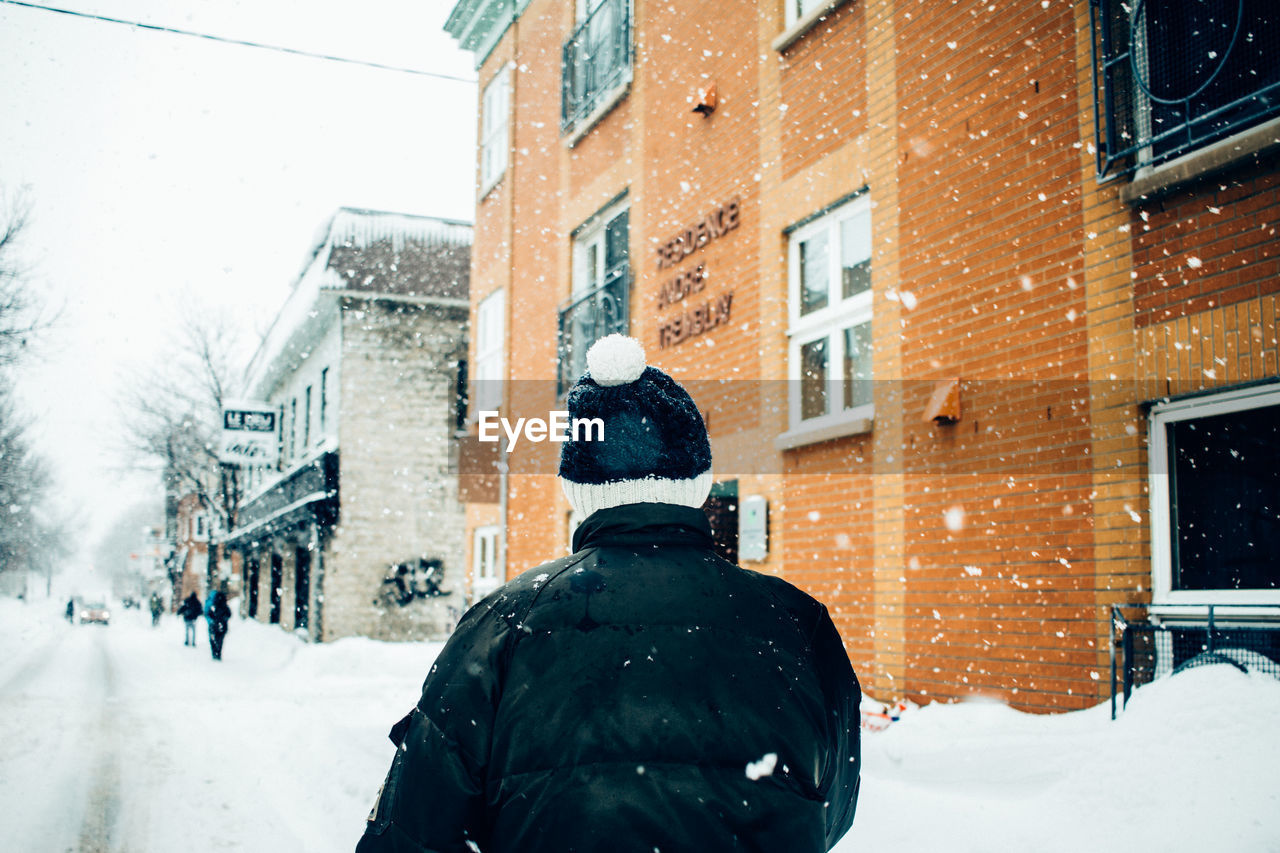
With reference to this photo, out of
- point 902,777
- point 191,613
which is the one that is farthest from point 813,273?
point 191,613

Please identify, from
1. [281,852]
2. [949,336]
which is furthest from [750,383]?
[281,852]

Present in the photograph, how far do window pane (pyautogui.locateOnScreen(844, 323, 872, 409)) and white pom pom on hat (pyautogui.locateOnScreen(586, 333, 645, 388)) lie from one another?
5562mm

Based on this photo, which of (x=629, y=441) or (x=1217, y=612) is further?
(x=1217, y=612)

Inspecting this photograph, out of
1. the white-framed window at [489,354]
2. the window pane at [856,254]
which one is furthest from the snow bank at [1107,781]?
the white-framed window at [489,354]

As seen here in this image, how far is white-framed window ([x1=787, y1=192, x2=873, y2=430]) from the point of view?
23.7 feet

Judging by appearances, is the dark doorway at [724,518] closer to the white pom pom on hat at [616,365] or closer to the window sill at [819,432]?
the window sill at [819,432]

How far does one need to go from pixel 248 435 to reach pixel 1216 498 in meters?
20.4

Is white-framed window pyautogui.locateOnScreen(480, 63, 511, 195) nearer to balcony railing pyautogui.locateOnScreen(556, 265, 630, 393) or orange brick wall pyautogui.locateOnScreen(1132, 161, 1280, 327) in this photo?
balcony railing pyautogui.locateOnScreen(556, 265, 630, 393)

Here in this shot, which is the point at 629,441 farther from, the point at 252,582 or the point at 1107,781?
the point at 252,582

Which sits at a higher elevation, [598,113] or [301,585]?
[598,113]

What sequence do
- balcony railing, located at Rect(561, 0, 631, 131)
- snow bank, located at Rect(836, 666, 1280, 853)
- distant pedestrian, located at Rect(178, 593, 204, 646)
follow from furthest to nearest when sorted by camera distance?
distant pedestrian, located at Rect(178, 593, 204, 646)
balcony railing, located at Rect(561, 0, 631, 131)
snow bank, located at Rect(836, 666, 1280, 853)

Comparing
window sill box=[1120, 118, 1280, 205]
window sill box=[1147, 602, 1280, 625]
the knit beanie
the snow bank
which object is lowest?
the snow bank

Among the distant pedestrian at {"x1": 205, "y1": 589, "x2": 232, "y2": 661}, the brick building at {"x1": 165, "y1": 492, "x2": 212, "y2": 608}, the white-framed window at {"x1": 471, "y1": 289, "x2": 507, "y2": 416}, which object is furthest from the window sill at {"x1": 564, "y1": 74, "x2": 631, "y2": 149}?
the brick building at {"x1": 165, "y1": 492, "x2": 212, "y2": 608}

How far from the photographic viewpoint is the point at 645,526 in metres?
1.70
